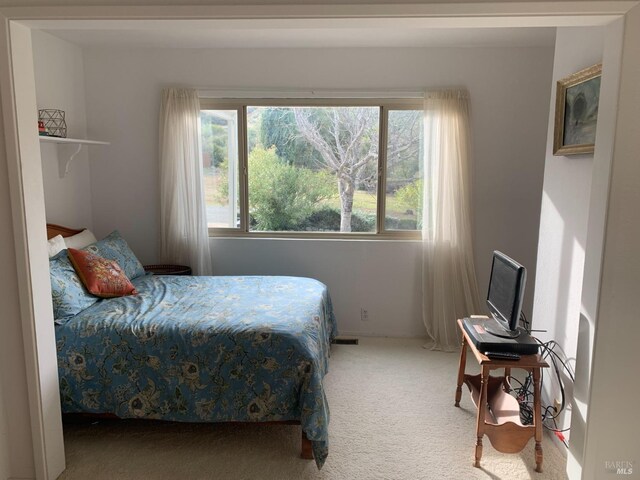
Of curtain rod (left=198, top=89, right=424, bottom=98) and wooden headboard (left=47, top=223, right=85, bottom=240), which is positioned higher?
curtain rod (left=198, top=89, right=424, bottom=98)

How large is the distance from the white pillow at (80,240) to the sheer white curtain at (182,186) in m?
0.56

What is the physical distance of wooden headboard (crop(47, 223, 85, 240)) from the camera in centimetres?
341

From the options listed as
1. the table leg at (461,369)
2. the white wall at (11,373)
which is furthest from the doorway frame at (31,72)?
A: the table leg at (461,369)

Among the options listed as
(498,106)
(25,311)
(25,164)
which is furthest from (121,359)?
(498,106)

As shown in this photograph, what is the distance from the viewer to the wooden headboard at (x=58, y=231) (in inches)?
134

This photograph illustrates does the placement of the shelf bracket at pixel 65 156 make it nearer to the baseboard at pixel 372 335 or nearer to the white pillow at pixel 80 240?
the white pillow at pixel 80 240

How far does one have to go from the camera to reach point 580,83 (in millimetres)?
2295

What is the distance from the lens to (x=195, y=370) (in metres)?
2.40

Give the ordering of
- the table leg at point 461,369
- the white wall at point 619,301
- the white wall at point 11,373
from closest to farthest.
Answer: the white wall at point 619,301, the white wall at point 11,373, the table leg at point 461,369

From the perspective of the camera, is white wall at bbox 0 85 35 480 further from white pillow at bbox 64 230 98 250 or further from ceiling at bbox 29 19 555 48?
ceiling at bbox 29 19 555 48

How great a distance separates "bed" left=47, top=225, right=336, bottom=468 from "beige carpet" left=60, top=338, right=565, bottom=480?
0.19 meters

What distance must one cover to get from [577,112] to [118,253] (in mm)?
3127

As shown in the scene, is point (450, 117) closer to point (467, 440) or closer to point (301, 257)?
point (301, 257)

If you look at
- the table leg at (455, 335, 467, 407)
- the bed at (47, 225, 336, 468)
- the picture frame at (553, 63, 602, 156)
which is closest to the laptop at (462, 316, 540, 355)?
the table leg at (455, 335, 467, 407)
